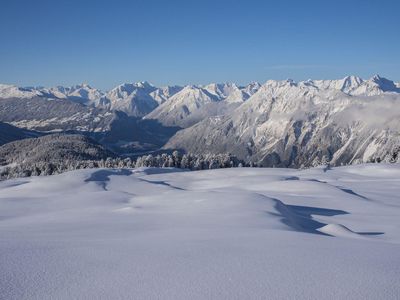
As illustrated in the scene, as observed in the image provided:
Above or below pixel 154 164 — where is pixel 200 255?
above

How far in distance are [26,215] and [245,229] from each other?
1687cm

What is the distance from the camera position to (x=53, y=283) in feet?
34.3

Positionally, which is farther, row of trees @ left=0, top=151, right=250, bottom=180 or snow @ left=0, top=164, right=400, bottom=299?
row of trees @ left=0, top=151, right=250, bottom=180

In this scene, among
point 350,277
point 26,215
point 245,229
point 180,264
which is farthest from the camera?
point 26,215

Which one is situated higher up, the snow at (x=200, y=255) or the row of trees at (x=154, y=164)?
the snow at (x=200, y=255)

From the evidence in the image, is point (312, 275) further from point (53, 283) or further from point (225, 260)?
point (53, 283)

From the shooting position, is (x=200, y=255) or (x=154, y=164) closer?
(x=200, y=255)

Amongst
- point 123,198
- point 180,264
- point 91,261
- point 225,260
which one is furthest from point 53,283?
point 123,198

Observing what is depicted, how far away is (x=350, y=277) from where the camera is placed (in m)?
11.2

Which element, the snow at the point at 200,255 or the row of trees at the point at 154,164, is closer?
the snow at the point at 200,255

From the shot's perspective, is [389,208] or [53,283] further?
[389,208]

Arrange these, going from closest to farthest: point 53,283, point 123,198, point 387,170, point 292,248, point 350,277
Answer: point 53,283 < point 350,277 < point 292,248 < point 123,198 < point 387,170

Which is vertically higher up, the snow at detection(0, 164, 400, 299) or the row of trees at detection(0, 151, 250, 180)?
the snow at detection(0, 164, 400, 299)

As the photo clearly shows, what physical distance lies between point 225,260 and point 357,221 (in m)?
16.4
